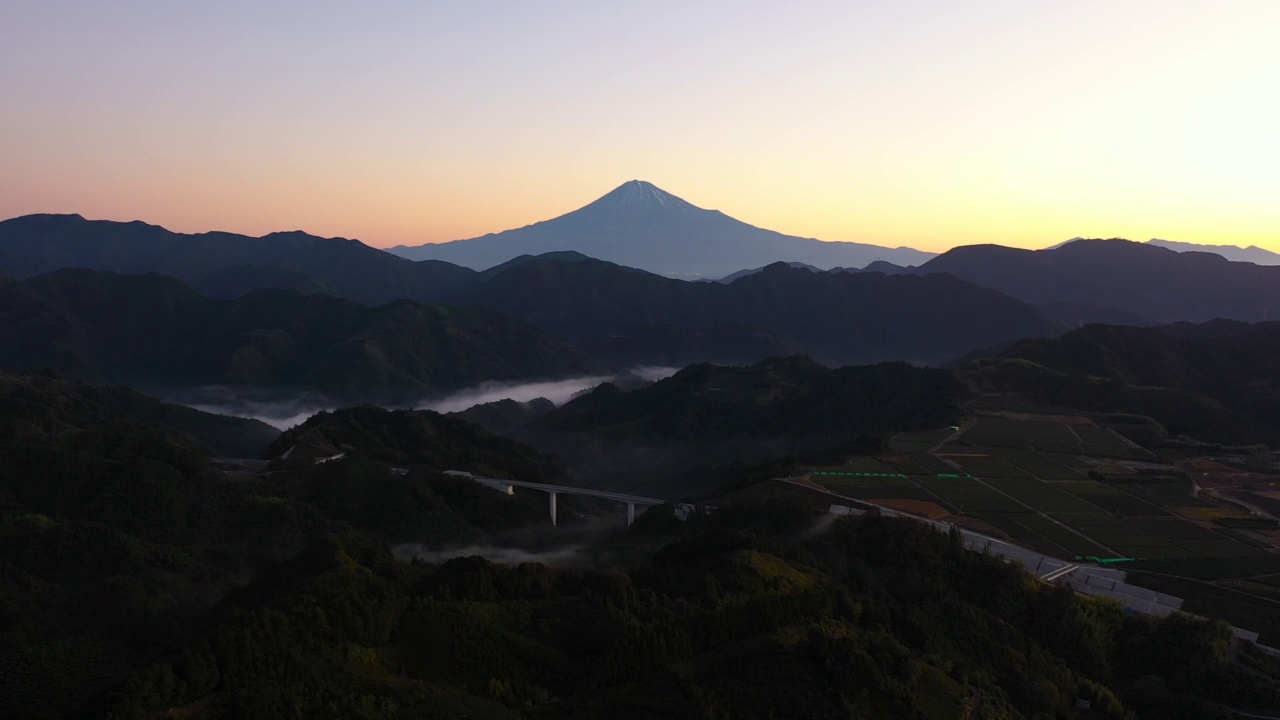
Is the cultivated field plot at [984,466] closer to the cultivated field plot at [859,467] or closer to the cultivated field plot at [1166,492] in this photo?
the cultivated field plot at [859,467]

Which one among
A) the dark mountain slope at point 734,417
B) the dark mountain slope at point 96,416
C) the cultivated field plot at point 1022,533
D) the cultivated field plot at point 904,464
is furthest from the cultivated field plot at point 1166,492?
the dark mountain slope at point 96,416

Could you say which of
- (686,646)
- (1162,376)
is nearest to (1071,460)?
(1162,376)

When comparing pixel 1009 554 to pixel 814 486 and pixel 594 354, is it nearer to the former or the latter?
pixel 814 486

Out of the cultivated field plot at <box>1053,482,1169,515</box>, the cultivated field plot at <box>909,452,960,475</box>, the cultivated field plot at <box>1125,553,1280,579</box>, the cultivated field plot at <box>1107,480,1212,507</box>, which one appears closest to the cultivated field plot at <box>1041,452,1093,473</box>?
the cultivated field plot at <box>1107,480,1212,507</box>

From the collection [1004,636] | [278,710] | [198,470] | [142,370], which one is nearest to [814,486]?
[1004,636]

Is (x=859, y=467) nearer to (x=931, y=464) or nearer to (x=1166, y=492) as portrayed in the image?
(x=931, y=464)
